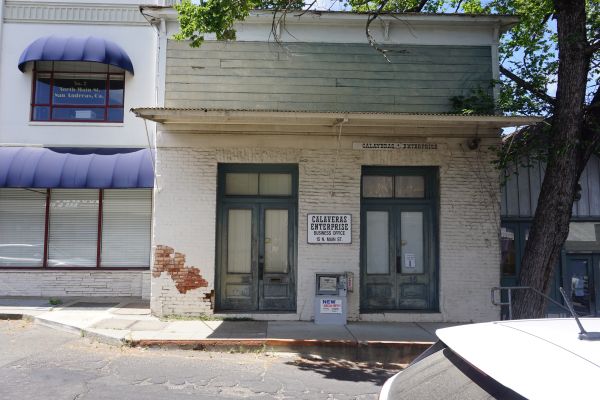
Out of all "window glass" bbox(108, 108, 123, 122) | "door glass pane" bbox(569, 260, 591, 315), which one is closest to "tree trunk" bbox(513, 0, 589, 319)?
"door glass pane" bbox(569, 260, 591, 315)

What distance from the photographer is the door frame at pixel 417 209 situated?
34.1 ft

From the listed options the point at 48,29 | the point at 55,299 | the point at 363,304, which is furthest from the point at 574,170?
the point at 48,29

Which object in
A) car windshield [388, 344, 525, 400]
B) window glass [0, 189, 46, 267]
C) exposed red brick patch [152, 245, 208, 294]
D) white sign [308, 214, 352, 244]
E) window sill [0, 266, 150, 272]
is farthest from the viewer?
window glass [0, 189, 46, 267]

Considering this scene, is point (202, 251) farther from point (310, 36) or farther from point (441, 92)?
point (441, 92)

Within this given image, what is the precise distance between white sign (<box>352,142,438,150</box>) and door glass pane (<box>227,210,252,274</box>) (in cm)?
267

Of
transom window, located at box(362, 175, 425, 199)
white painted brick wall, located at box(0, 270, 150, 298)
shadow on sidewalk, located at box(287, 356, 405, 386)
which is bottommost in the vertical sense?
shadow on sidewalk, located at box(287, 356, 405, 386)

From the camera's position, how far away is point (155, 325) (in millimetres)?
9273

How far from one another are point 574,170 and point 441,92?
11.5 feet

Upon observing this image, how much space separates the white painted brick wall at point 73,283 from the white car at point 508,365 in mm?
10628

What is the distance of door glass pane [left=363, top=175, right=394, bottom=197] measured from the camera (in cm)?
1061

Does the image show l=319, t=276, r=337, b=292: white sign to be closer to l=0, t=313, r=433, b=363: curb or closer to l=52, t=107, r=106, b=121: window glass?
l=0, t=313, r=433, b=363: curb

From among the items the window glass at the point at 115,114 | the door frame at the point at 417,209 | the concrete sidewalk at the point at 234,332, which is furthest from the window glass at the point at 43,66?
the door frame at the point at 417,209

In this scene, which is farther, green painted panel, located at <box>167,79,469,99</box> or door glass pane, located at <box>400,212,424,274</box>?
door glass pane, located at <box>400,212,424,274</box>

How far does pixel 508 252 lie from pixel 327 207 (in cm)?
409
